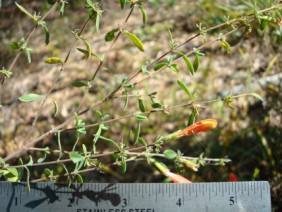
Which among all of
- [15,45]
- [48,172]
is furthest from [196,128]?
[15,45]

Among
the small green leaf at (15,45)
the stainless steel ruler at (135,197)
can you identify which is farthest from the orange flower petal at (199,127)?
the small green leaf at (15,45)

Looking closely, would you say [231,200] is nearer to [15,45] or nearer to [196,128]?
[196,128]

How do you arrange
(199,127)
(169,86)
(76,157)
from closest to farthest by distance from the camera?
(76,157), (199,127), (169,86)

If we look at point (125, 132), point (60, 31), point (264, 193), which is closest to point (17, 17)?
point (60, 31)

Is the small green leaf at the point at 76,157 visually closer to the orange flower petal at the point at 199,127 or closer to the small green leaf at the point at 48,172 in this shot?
the small green leaf at the point at 48,172

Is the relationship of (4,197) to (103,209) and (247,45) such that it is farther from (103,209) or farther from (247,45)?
(247,45)

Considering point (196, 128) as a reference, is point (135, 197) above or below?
below
